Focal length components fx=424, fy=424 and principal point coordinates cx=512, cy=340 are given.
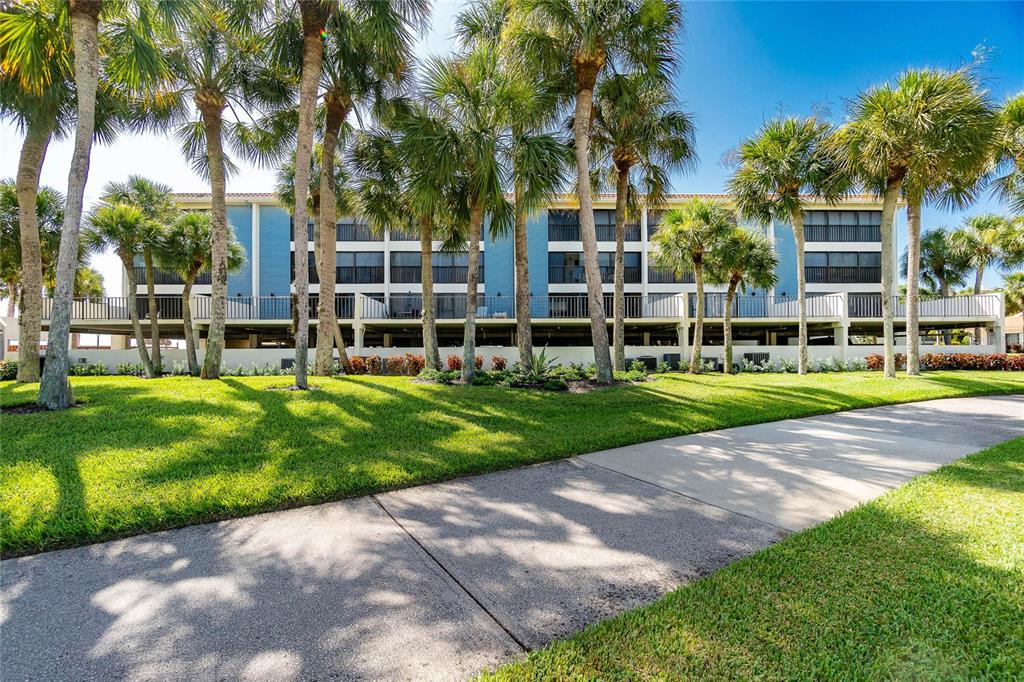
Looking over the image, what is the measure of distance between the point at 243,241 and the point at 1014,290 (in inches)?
1937

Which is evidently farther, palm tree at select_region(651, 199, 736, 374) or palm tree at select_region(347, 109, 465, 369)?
palm tree at select_region(651, 199, 736, 374)

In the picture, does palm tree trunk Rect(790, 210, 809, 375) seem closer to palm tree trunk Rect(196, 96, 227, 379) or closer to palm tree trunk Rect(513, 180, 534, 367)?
palm tree trunk Rect(513, 180, 534, 367)

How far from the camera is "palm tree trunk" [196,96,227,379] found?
11477mm

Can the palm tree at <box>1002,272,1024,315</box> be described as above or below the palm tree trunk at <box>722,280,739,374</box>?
above

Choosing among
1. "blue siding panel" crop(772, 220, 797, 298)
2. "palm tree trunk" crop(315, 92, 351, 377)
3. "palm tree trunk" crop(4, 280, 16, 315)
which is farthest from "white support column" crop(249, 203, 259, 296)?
"blue siding panel" crop(772, 220, 797, 298)

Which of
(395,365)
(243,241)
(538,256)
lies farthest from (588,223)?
(243,241)

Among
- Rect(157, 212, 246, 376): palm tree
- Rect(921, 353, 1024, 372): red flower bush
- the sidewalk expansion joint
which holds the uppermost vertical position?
Rect(157, 212, 246, 376): palm tree

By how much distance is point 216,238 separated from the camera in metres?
11.6

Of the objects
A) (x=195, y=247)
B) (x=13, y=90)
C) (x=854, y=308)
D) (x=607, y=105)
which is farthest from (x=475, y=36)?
(x=854, y=308)

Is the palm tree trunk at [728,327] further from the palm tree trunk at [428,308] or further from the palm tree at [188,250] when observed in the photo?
the palm tree at [188,250]

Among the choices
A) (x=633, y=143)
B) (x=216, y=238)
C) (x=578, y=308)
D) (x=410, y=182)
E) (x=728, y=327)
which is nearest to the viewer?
(x=410, y=182)

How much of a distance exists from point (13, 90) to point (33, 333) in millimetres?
5641

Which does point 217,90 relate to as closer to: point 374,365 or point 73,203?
point 73,203

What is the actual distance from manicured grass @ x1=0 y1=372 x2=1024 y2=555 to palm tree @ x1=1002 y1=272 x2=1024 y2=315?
2836 cm
